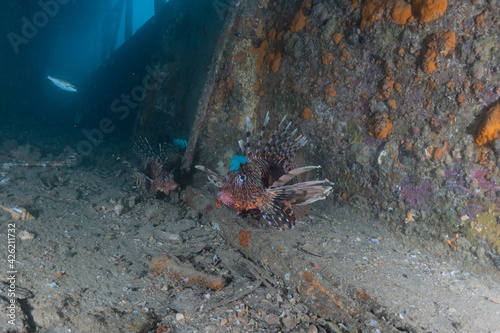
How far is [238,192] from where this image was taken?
3.31 m

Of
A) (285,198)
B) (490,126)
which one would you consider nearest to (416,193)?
(490,126)

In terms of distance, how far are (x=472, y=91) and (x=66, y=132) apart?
1452 cm

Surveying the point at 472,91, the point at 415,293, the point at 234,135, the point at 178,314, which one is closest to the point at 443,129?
the point at 472,91

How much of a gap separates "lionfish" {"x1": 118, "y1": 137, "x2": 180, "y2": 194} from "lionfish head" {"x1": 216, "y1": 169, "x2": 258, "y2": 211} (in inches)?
88.4

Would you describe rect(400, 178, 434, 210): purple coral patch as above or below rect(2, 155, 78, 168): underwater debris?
above

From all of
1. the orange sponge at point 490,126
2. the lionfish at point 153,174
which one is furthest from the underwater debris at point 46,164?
the orange sponge at point 490,126

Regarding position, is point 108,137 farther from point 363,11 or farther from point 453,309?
point 453,309

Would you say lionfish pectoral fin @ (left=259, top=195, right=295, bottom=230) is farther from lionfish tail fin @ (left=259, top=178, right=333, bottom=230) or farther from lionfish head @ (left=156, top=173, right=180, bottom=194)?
lionfish head @ (left=156, top=173, right=180, bottom=194)

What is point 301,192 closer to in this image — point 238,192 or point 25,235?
point 238,192

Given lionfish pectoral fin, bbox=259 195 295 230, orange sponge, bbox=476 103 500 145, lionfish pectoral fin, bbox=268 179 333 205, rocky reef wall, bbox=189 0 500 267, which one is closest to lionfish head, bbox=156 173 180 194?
rocky reef wall, bbox=189 0 500 267

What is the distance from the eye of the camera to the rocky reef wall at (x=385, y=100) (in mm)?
3248

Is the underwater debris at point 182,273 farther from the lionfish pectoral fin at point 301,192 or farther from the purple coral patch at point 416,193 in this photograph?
the purple coral patch at point 416,193

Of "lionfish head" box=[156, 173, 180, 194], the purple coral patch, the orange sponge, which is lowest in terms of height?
"lionfish head" box=[156, 173, 180, 194]

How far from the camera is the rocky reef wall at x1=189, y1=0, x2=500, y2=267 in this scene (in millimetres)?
3248
